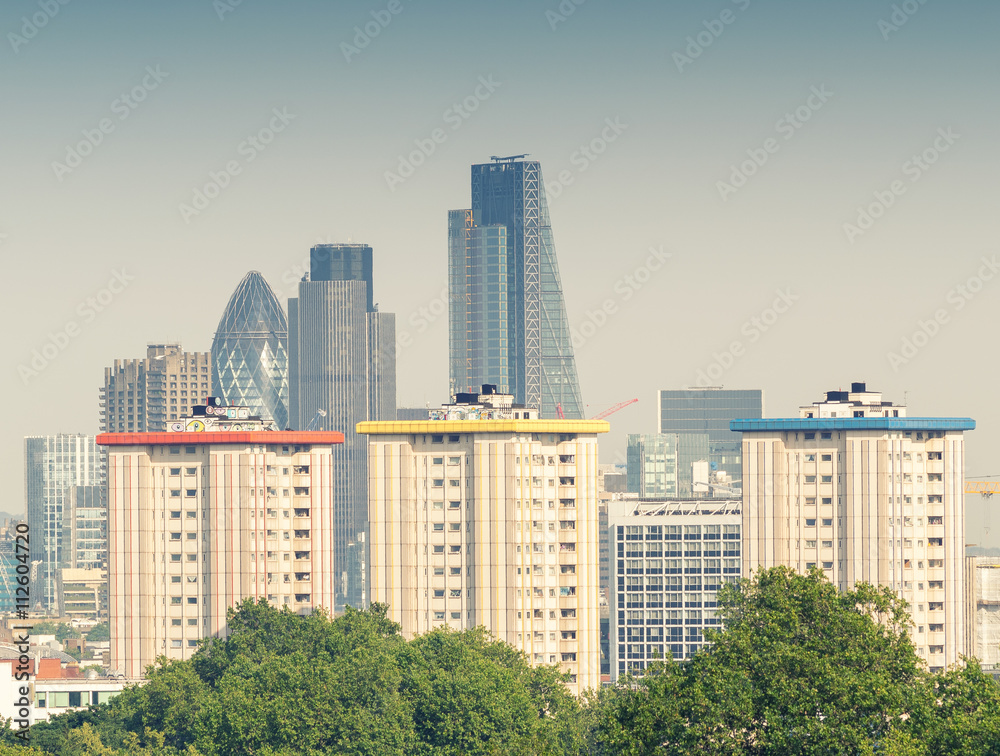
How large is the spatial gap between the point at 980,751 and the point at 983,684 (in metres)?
9.74

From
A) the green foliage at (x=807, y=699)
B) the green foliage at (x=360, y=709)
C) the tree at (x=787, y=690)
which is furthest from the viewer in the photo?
the green foliage at (x=360, y=709)

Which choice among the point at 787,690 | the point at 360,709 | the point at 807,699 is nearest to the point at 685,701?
the point at 787,690

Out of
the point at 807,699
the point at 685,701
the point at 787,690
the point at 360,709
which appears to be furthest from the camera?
the point at 360,709

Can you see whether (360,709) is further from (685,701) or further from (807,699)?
(807,699)

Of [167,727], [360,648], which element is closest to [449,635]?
[360,648]

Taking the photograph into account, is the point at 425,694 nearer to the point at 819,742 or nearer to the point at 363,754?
the point at 363,754

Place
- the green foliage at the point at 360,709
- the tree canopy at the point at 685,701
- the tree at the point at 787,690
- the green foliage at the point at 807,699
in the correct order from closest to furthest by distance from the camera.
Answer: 1. the green foliage at the point at 807,699
2. the tree at the point at 787,690
3. the tree canopy at the point at 685,701
4. the green foliage at the point at 360,709

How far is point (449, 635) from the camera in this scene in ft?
Answer: 656

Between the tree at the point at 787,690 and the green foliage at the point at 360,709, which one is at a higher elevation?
the tree at the point at 787,690

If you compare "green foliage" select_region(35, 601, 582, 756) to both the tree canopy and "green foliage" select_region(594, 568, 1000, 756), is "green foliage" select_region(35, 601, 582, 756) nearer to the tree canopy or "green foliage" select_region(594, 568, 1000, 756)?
the tree canopy

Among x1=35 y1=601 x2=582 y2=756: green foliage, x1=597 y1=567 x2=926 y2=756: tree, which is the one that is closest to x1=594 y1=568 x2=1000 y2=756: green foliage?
x1=597 y1=567 x2=926 y2=756: tree

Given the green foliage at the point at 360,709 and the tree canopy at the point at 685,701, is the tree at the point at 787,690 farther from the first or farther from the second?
the green foliage at the point at 360,709

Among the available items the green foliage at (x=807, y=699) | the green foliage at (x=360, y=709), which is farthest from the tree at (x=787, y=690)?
the green foliage at (x=360, y=709)

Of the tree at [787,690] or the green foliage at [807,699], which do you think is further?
the tree at [787,690]
